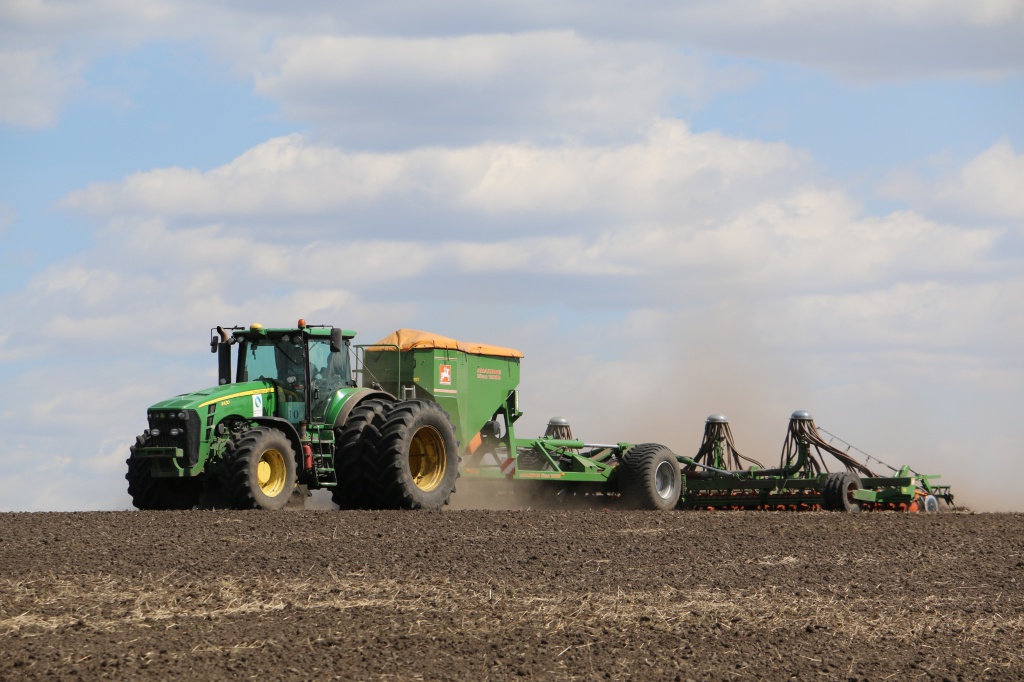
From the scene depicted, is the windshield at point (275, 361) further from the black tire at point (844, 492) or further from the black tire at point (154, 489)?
the black tire at point (844, 492)

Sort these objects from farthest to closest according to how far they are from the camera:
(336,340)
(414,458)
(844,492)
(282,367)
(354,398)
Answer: (844,492), (414,458), (354,398), (282,367), (336,340)

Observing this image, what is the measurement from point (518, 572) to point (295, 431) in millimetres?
6535

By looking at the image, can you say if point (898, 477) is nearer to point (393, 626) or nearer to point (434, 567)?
point (434, 567)

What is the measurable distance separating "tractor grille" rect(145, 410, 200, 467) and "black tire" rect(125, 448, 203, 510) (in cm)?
60

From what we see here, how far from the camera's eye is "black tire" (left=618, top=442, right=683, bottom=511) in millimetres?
22500

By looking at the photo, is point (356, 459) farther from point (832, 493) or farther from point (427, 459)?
point (832, 493)

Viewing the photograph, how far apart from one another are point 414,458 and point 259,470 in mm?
2764

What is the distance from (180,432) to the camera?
53.8 feet

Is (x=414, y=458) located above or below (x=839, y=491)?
above

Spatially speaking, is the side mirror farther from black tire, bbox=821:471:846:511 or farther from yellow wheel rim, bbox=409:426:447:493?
black tire, bbox=821:471:846:511

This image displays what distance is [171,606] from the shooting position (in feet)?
31.4

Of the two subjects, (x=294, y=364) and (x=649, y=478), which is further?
(x=649, y=478)

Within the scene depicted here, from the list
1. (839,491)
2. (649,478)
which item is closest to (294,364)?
(649,478)

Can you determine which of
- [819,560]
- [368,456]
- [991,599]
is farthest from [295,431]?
[991,599]
